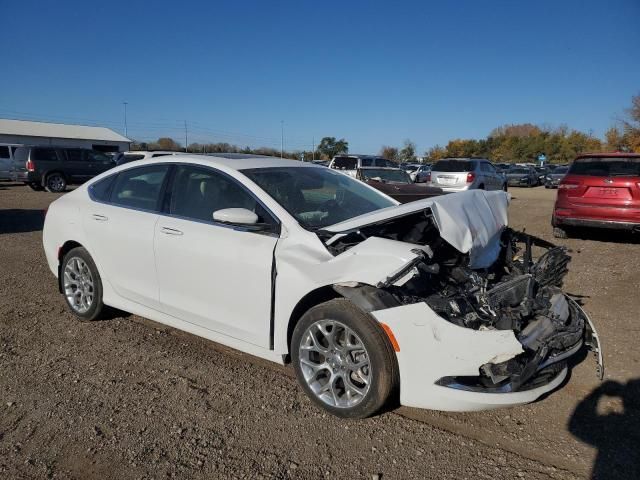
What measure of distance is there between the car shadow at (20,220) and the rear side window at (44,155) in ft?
24.4

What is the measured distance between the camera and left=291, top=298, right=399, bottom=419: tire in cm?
284

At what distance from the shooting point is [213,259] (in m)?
3.52

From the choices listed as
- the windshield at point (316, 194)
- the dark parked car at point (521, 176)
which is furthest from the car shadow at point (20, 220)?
the dark parked car at point (521, 176)

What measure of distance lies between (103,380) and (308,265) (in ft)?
5.91

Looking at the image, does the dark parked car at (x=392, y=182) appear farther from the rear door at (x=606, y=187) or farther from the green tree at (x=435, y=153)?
the green tree at (x=435, y=153)

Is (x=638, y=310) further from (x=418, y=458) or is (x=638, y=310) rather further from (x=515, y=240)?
(x=418, y=458)

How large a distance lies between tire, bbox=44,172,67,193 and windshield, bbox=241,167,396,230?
19.3m

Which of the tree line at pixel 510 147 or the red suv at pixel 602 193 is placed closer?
the red suv at pixel 602 193

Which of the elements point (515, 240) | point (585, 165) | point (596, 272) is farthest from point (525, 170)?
point (515, 240)

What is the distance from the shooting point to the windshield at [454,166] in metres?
18.0

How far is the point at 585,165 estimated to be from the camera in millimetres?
9055

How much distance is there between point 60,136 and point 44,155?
39.9 m

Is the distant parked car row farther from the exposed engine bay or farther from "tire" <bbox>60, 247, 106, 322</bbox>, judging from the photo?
the exposed engine bay

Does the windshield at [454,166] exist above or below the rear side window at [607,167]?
below
